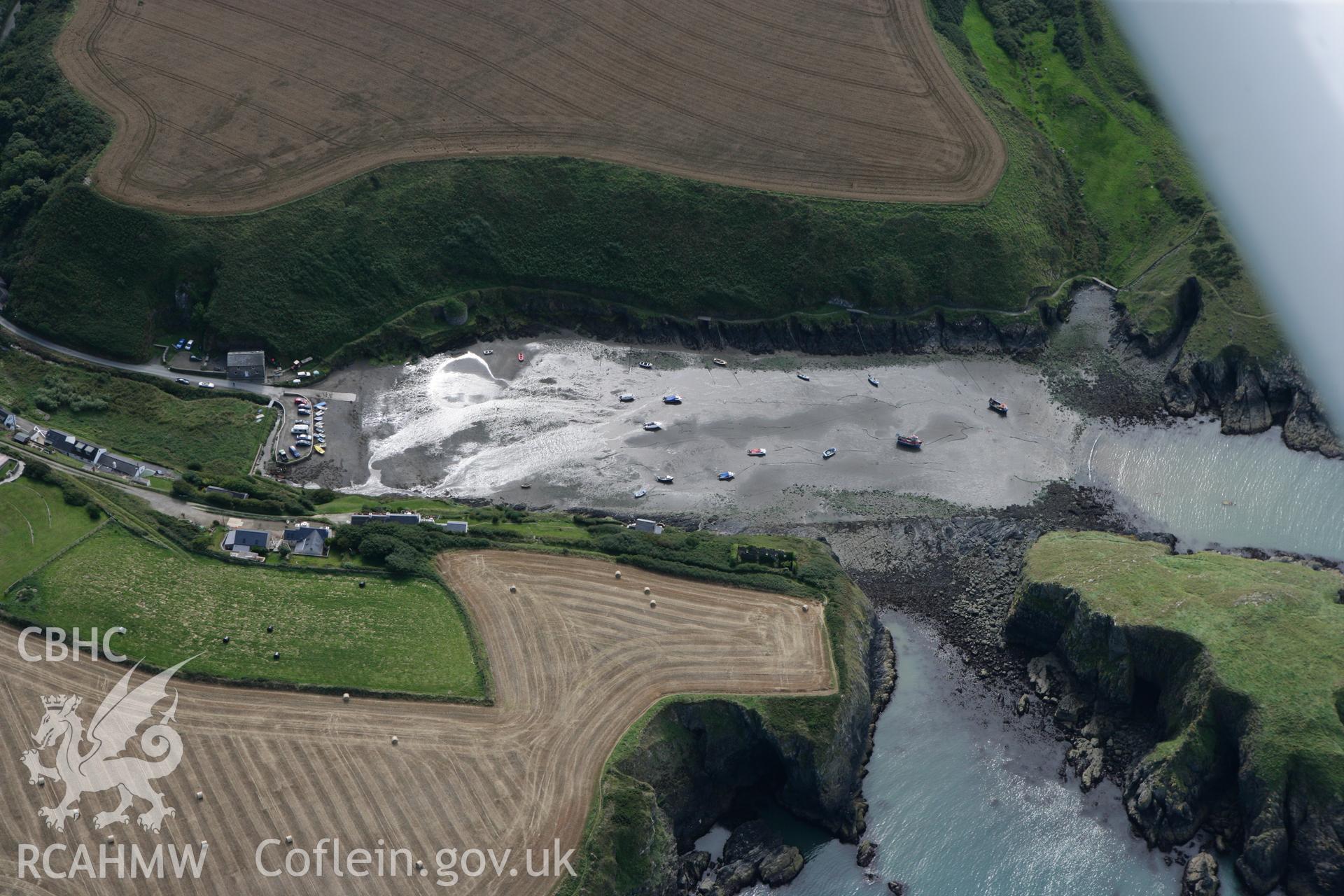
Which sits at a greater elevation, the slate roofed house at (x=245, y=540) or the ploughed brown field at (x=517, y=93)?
the ploughed brown field at (x=517, y=93)

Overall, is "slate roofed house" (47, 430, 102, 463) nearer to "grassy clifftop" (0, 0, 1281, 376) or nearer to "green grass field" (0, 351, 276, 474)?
"green grass field" (0, 351, 276, 474)

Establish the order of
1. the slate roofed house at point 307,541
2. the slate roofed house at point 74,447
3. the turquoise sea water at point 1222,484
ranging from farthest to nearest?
the turquoise sea water at point 1222,484, the slate roofed house at point 74,447, the slate roofed house at point 307,541

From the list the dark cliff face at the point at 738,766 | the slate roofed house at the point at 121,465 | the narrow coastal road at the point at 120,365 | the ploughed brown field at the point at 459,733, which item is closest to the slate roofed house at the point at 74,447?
the slate roofed house at the point at 121,465

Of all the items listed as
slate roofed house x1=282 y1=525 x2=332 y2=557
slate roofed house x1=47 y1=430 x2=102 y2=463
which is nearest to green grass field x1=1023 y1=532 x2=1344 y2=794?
slate roofed house x1=282 y1=525 x2=332 y2=557

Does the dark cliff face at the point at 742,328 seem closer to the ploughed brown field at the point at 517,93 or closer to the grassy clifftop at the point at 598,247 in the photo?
the grassy clifftop at the point at 598,247

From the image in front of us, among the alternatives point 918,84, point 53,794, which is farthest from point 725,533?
point 918,84

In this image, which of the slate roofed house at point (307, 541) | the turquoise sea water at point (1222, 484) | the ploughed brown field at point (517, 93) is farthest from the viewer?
the ploughed brown field at point (517, 93)

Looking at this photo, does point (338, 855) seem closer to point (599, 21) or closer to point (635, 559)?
point (635, 559)
